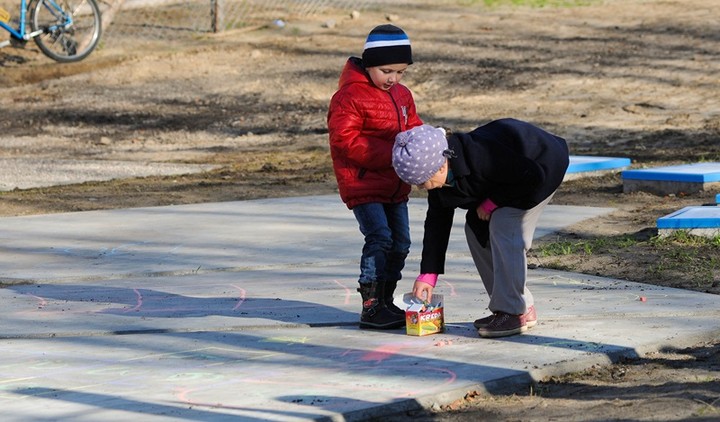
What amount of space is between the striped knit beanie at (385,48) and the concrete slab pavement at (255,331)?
115 cm

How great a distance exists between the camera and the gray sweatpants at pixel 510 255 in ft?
17.9

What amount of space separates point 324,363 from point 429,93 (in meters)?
10.6

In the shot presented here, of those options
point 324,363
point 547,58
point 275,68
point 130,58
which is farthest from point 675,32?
point 324,363

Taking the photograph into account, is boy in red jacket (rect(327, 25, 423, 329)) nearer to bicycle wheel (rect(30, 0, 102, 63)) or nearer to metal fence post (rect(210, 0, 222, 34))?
bicycle wheel (rect(30, 0, 102, 63))

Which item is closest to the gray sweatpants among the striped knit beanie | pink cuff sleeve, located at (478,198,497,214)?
pink cuff sleeve, located at (478,198,497,214)

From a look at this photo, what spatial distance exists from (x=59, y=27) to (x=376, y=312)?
11.3 m

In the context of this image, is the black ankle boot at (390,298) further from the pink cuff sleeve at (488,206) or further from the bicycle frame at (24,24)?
the bicycle frame at (24,24)

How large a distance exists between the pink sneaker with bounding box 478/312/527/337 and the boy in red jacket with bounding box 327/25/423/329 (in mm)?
429

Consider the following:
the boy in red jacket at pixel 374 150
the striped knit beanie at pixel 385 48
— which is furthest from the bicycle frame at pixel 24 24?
the striped knit beanie at pixel 385 48

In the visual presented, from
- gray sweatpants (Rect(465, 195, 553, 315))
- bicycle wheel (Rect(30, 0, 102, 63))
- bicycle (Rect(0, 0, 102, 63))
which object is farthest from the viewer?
bicycle wheel (Rect(30, 0, 102, 63))

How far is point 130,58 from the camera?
17.5 metres

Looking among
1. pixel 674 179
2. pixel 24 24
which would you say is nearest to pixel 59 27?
pixel 24 24

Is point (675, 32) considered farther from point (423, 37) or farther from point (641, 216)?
point (641, 216)

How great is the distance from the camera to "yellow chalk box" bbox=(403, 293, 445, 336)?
5547 millimetres
